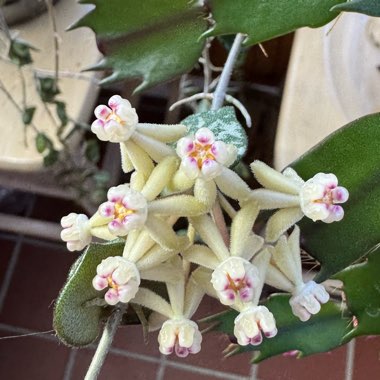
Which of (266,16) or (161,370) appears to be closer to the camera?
(266,16)

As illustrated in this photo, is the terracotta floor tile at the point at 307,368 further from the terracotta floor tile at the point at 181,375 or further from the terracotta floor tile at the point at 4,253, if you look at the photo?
the terracotta floor tile at the point at 4,253

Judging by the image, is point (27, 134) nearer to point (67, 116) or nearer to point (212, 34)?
→ point (67, 116)

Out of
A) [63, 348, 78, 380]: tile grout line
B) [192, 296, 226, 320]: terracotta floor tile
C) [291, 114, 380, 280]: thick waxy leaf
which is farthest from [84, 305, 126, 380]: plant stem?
[63, 348, 78, 380]: tile grout line

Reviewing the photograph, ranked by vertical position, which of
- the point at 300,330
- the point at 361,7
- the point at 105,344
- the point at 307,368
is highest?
the point at 361,7

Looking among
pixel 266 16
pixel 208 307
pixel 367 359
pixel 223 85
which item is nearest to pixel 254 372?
pixel 367 359

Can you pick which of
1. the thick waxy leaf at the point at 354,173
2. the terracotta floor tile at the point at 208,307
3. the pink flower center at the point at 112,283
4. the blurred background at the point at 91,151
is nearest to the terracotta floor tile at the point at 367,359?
the blurred background at the point at 91,151

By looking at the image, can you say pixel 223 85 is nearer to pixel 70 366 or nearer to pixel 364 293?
pixel 364 293

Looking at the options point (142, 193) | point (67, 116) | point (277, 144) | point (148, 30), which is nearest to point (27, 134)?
point (67, 116)
